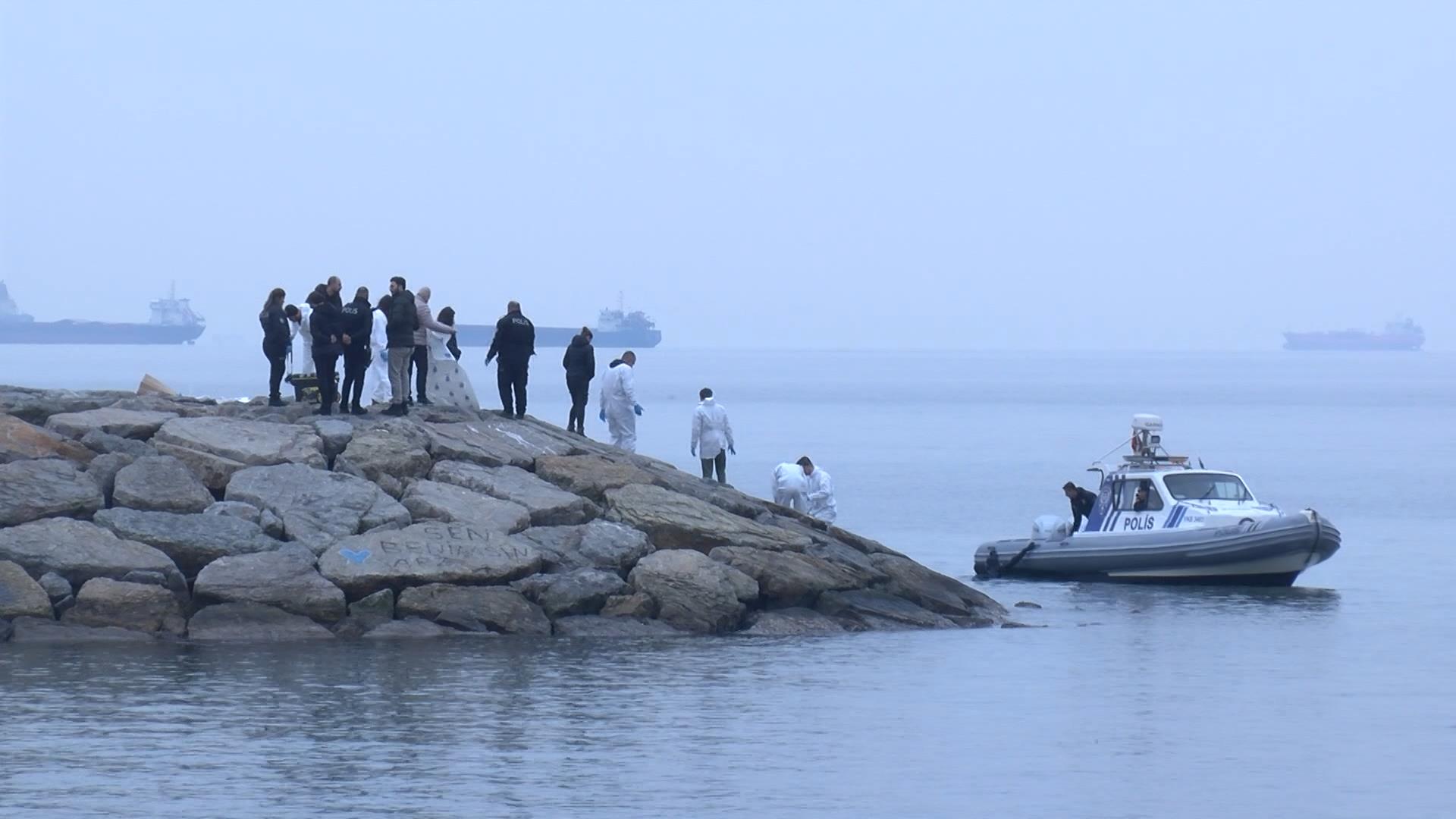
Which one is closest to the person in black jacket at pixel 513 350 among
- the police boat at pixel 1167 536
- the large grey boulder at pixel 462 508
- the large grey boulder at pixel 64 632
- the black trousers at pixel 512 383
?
the black trousers at pixel 512 383

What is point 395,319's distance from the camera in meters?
22.5

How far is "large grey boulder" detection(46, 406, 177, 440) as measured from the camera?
22438 mm

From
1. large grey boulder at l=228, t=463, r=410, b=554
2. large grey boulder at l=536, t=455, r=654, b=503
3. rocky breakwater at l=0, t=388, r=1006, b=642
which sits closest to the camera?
rocky breakwater at l=0, t=388, r=1006, b=642

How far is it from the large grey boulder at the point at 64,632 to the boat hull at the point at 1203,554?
1436 centimetres

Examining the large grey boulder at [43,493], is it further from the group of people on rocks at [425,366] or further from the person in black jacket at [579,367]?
the person in black jacket at [579,367]

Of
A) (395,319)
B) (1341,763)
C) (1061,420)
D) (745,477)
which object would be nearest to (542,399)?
(1061,420)

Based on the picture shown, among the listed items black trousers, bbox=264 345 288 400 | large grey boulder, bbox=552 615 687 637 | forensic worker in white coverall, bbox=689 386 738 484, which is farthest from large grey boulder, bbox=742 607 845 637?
black trousers, bbox=264 345 288 400

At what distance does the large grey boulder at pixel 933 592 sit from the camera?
23.1m

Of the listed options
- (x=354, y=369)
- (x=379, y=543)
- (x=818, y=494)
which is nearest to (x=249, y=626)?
(x=379, y=543)

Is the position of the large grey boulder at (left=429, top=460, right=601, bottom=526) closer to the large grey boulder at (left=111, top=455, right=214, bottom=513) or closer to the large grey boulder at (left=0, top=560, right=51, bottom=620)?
the large grey boulder at (left=111, top=455, right=214, bottom=513)

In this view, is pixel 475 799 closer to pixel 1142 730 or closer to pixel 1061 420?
pixel 1142 730

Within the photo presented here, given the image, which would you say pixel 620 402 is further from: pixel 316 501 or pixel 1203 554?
pixel 1203 554

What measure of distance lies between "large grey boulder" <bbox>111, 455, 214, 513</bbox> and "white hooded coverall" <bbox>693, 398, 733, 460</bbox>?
727 cm

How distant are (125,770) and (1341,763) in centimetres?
958
